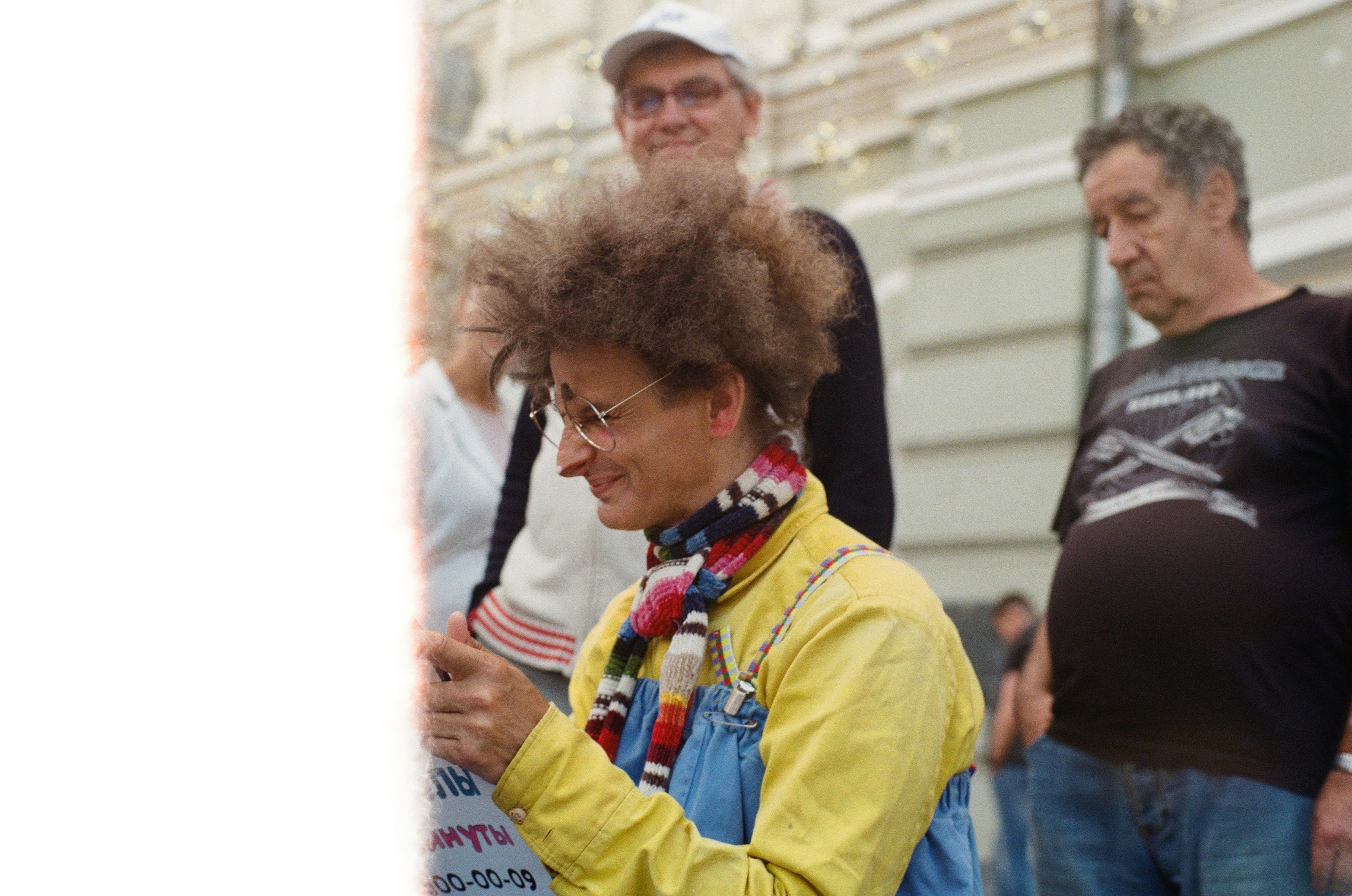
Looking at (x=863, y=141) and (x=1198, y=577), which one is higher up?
(x=863, y=141)

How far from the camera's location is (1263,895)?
2174 millimetres

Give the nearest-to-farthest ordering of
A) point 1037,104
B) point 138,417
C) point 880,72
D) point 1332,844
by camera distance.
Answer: point 138,417 < point 1332,844 < point 1037,104 < point 880,72

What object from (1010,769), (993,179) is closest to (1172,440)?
(1010,769)

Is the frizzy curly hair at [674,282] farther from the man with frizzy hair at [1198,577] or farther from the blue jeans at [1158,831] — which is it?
the blue jeans at [1158,831]

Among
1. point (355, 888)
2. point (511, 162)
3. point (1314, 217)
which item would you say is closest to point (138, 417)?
point (355, 888)

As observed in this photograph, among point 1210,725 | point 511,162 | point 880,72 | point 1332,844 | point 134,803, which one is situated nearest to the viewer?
point 134,803

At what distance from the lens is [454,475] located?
2.95m

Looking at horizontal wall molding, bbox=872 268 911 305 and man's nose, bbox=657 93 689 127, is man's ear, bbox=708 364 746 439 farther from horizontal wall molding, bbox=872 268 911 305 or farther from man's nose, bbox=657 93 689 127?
horizontal wall molding, bbox=872 268 911 305

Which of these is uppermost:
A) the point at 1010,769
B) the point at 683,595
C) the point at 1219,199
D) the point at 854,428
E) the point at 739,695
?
the point at 1219,199

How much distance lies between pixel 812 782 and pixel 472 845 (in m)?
0.39

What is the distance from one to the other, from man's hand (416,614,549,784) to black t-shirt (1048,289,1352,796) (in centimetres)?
133

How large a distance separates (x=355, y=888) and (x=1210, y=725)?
1459 millimetres

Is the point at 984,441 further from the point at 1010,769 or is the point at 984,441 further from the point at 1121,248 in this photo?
the point at 1121,248

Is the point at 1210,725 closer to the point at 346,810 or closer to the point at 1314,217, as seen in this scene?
the point at 346,810
